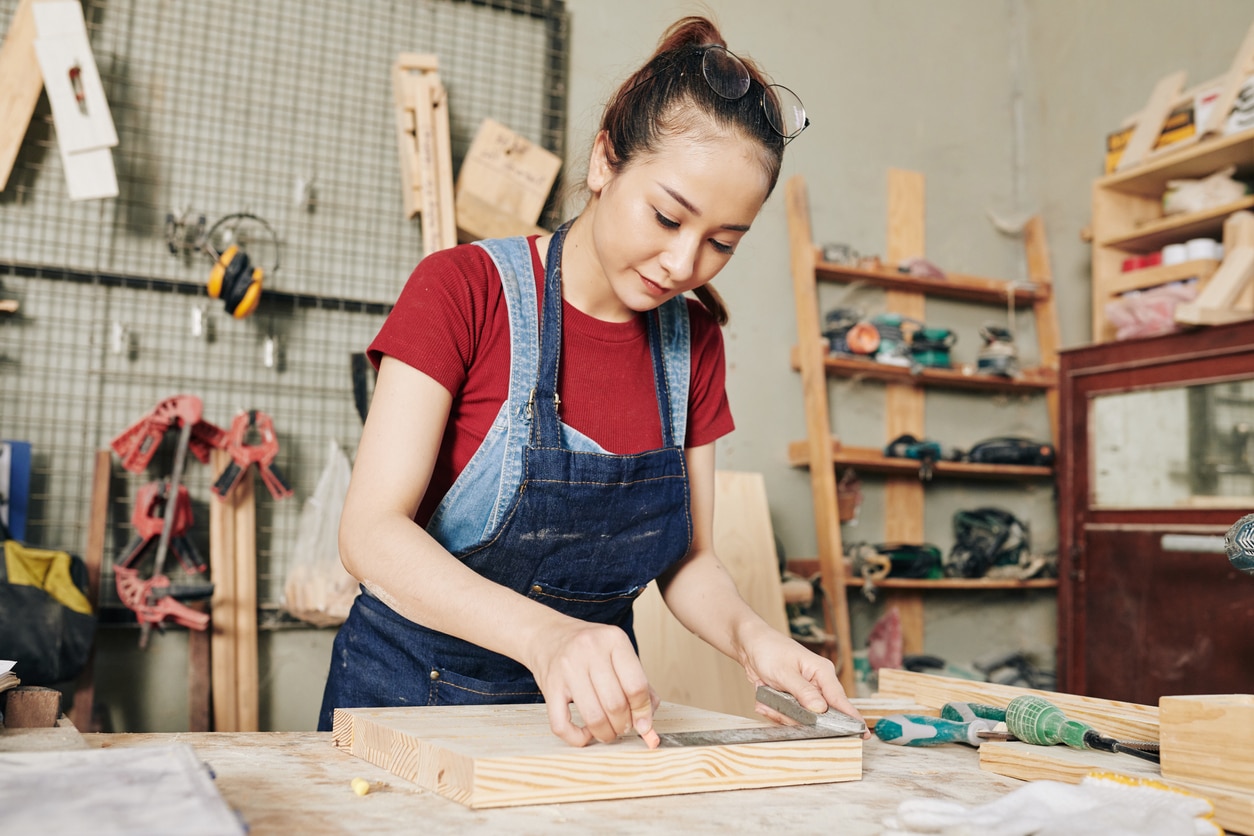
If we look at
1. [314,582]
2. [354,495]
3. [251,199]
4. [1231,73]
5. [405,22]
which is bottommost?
[314,582]

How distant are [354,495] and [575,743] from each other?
0.43 meters

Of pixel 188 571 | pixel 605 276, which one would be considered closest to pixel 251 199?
pixel 188 571

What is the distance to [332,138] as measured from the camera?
3.32 metres

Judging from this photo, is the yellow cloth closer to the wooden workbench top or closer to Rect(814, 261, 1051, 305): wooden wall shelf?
the wooden workbench top

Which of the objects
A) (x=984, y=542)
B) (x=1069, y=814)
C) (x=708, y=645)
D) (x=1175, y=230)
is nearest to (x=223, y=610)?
(x=708, y=645)

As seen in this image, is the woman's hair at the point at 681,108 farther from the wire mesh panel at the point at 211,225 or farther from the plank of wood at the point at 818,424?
the plank of wood at the point at 818,424

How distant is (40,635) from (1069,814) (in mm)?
2393

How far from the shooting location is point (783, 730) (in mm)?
1044

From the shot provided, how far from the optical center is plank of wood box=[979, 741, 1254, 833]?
0.89 meters

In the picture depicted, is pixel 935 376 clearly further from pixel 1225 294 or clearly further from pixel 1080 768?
pixel 1080 768

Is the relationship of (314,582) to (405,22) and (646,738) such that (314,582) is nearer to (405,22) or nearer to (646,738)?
(405,22)

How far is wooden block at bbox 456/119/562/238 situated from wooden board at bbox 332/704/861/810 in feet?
8.06

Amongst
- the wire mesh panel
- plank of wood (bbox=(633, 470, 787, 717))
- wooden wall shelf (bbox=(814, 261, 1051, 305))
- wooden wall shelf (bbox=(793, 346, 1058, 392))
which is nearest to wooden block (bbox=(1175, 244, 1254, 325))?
wooden wall shelf (bbox=(793, 346, 1058, 392))

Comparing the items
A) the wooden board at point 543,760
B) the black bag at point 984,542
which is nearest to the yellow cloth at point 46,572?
the wooden board at point 543,760
